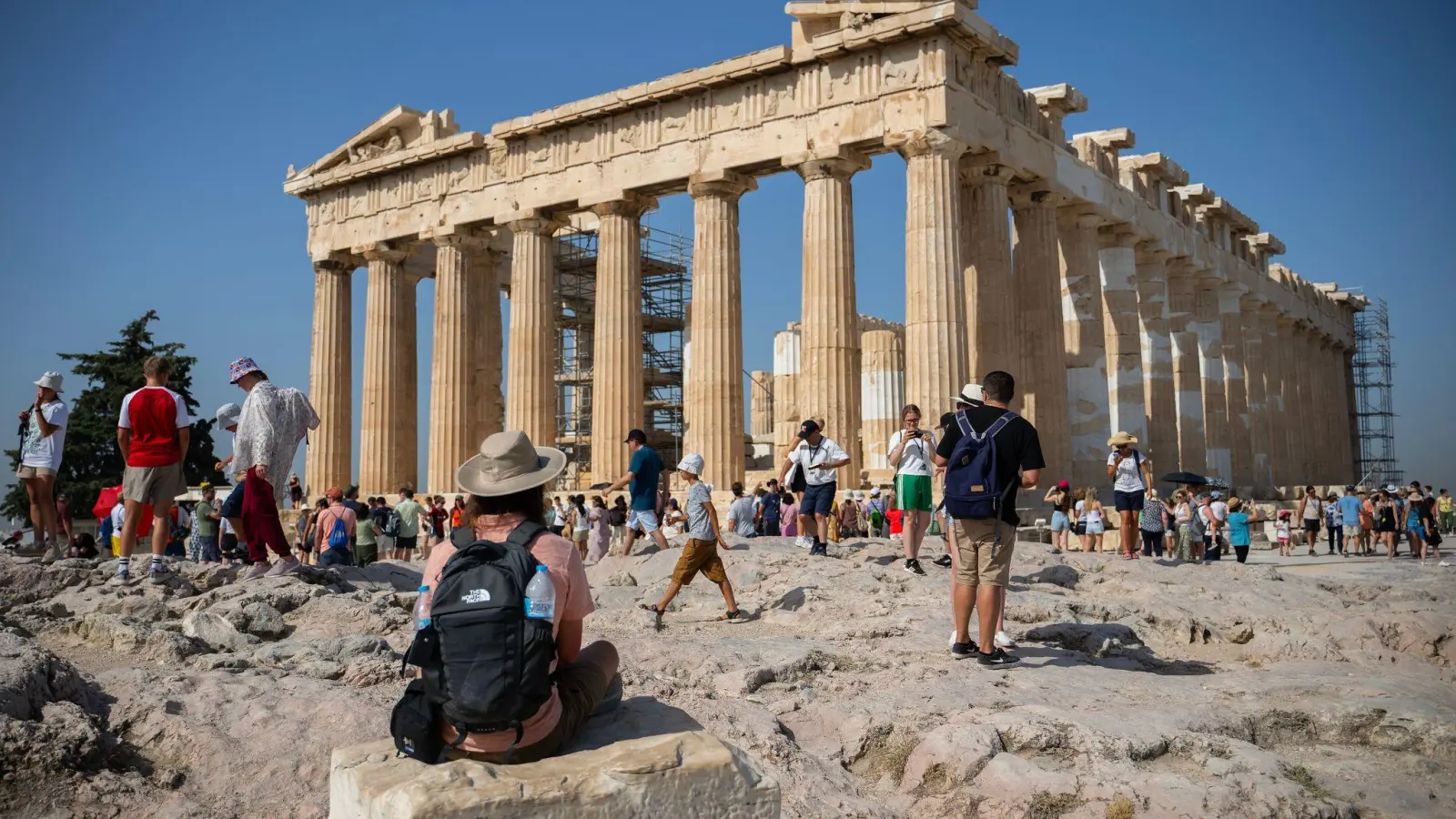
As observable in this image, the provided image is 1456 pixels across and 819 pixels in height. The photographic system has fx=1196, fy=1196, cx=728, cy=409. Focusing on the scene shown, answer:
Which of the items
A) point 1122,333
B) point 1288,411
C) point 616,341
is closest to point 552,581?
point 616,341

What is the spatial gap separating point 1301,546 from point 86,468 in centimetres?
4059

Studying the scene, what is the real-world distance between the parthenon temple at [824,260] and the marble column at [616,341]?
0.17 ft

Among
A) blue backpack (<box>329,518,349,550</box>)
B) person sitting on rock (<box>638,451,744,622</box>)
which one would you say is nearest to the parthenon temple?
blue backpack (<box>329,518,349,550</box>)

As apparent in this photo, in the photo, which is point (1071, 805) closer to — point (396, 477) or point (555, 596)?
point (555, 596)

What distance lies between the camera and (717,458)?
25.9 metres

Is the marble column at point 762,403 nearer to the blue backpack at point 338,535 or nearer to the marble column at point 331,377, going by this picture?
the marble column at point 331,377

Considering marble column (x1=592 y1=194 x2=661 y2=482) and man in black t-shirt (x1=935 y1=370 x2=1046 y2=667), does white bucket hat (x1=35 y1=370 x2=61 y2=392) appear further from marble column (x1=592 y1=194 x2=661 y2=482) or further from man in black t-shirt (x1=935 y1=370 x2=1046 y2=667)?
marble column (x1=592 y1=194 x2=661 y2=482)

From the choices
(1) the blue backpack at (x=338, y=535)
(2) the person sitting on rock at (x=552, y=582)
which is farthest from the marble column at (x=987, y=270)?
(2) the person sitting on rock at (x=552, y=582)

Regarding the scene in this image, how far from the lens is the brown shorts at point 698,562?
403 inches

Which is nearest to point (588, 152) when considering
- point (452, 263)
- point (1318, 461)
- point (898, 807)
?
point (452, 263)

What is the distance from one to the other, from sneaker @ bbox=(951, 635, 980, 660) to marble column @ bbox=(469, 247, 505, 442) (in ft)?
82.6

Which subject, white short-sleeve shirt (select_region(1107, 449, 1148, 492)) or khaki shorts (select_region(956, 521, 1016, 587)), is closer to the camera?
khaki shorts (select_region(956, 521, 1016, 587))

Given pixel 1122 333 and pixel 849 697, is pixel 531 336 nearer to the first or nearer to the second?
pixel 1122 333

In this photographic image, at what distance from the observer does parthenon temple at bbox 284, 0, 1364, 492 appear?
23.8 meters
